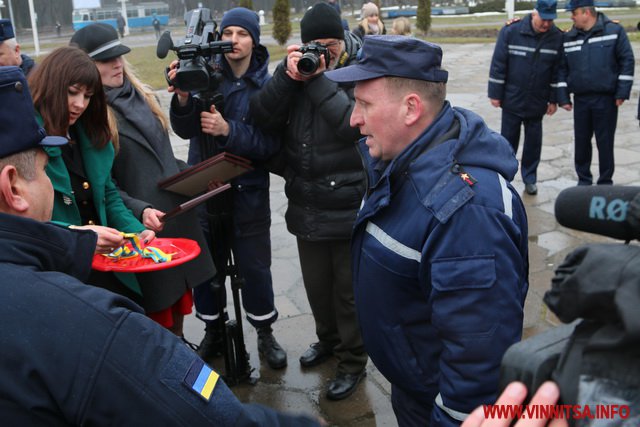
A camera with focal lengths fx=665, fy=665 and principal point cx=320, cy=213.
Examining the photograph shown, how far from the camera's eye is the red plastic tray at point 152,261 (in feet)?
9.05

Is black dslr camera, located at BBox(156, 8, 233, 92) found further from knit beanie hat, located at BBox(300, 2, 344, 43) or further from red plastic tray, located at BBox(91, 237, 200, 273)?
red plastic tray, located at BBox(91, 237, 200, 273)

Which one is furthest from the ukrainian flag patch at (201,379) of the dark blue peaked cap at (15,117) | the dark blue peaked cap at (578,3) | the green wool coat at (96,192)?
the dark blue peaked cap at (578,3)

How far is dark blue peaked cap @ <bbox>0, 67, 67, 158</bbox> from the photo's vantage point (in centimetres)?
165

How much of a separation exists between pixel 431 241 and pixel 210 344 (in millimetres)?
2425

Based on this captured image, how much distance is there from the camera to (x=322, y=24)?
3.70m

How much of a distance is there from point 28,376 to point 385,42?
1554 millimetres

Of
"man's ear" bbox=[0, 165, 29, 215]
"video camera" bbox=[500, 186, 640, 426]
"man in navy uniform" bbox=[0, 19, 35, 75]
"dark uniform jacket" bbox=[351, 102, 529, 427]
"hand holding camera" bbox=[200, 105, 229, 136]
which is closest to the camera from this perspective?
"video camera" bbox=[500, 186, 640, 426]

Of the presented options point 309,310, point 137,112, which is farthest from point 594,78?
point 137,112

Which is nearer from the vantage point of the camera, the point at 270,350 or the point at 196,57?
the point at 196,57

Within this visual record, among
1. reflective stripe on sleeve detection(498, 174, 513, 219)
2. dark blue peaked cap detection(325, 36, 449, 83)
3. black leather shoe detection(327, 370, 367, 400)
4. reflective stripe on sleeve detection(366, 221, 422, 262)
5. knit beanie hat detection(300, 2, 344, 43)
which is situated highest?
A: knit beanie hat detection(300, 2, 344, 43)

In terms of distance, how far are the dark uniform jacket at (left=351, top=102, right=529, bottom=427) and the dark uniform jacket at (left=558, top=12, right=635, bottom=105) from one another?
4912 mm

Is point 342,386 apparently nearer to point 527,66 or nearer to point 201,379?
point 201,379

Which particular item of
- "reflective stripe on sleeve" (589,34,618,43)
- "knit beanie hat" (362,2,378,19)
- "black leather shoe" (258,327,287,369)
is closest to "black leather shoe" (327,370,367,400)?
"black leather shoe" (258,327,287,369)

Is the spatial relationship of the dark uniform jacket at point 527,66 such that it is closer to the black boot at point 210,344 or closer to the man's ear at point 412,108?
the black boot at point 210,344
